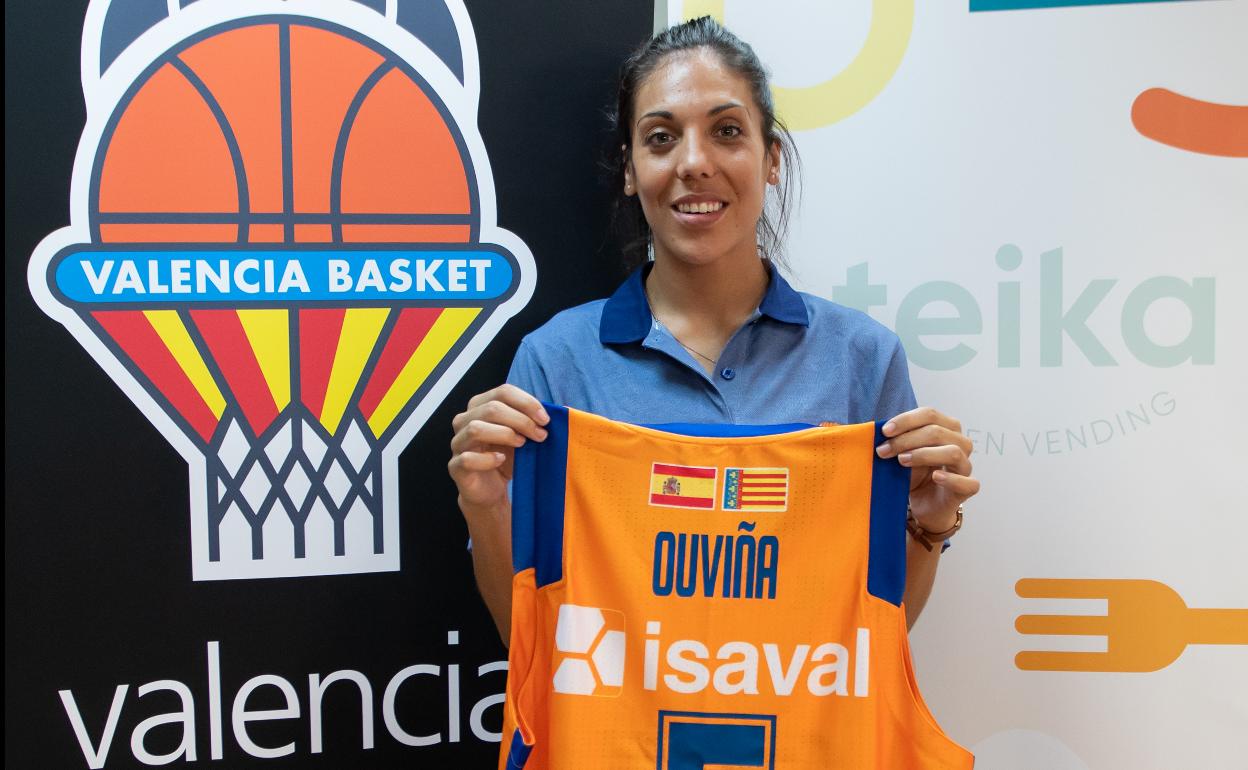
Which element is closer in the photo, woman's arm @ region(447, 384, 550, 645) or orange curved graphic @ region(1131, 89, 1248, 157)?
woman's arm @ region(447, 384, 550, 645)

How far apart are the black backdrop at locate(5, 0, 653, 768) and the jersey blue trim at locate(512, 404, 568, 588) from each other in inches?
18.6

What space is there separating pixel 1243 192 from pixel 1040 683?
97 centimetres

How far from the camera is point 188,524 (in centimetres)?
158

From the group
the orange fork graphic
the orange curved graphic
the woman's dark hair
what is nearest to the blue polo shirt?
the woman's dark hair

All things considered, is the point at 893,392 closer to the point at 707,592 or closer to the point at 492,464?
the point at 707,592

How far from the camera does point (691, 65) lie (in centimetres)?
130

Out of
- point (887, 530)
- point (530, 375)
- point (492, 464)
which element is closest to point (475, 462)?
point (492, 464)

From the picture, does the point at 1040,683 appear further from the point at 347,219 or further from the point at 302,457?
the point at 347,219

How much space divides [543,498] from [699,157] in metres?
0.51

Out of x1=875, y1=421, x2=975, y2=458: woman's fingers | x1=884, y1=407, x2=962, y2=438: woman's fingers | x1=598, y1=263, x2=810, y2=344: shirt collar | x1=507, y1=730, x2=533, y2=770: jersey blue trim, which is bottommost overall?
x1=507, y1=730, x2=533, y2=770: jersey blue trim

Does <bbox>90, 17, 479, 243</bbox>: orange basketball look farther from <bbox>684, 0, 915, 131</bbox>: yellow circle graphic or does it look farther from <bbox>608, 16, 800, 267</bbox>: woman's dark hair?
<bbox>684, 0, 915, 131</bbox>: yellow circle graphic

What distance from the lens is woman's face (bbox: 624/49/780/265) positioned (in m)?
1.28

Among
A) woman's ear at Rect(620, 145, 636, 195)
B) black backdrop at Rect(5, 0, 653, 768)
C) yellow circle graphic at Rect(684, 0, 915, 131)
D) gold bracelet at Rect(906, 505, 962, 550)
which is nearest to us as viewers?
gold bracelet at Rect(906, 505, 962, 550)

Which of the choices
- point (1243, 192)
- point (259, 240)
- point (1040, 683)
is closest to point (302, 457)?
point (259, 240)
